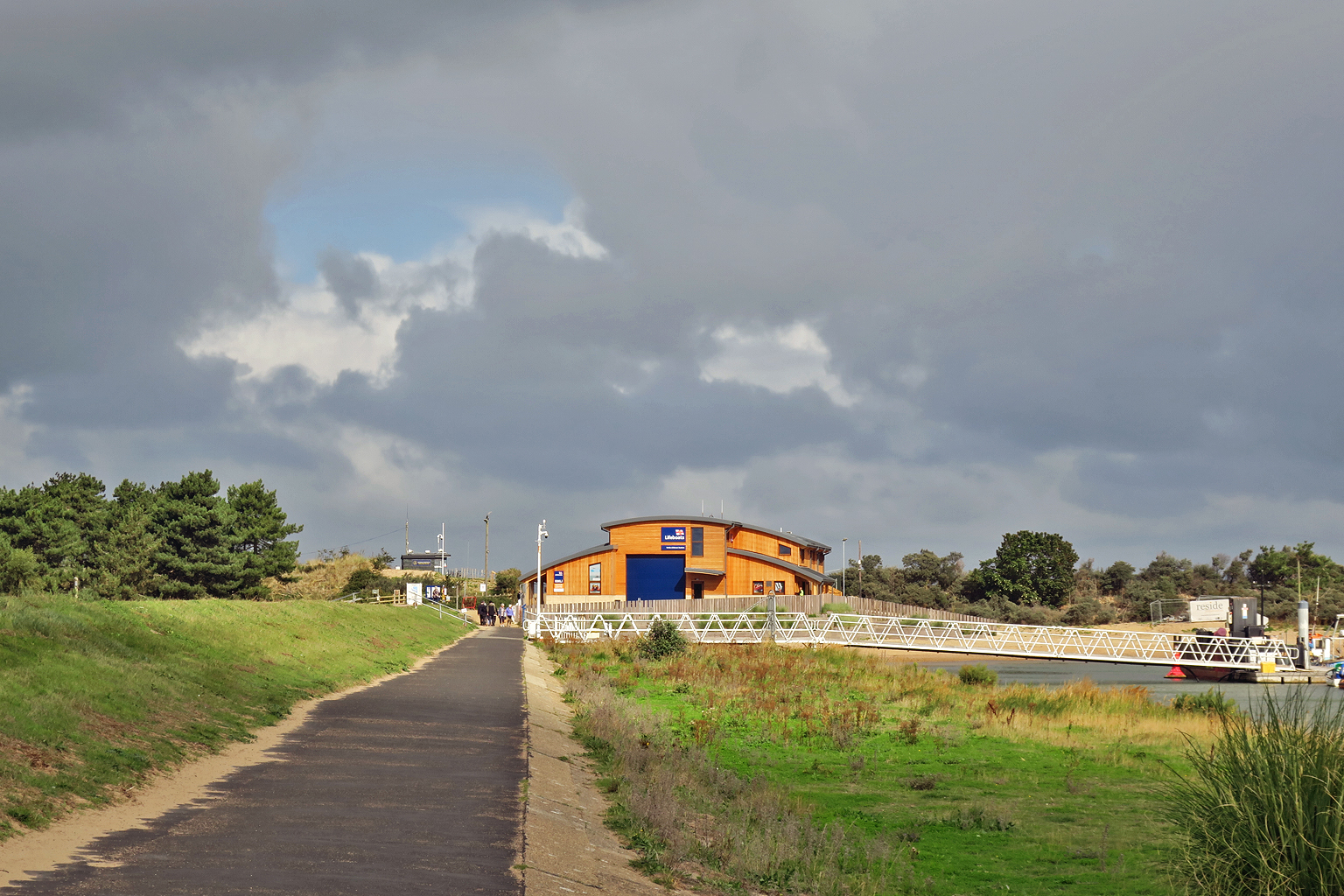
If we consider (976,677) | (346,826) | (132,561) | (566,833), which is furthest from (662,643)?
(346,826)

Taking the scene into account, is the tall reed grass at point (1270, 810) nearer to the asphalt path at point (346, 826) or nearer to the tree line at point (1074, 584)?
the asphalt path at point (346, 826)

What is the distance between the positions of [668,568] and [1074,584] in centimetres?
4795

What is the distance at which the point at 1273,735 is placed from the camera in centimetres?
906

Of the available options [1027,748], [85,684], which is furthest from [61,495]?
[1027,748]

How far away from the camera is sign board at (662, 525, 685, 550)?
83.3 metres

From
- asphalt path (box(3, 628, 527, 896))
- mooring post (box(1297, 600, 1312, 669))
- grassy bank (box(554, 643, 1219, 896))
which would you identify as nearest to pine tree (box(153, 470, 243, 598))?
grassy bank (box(554, 643, 1219, 896))

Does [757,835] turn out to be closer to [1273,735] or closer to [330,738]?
[1273,735]

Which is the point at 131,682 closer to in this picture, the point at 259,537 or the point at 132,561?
the point at 132,561

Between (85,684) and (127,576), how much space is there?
5045 cm

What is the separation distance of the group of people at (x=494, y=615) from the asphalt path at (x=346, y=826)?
2286 inches

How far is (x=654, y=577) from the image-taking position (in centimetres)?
8400

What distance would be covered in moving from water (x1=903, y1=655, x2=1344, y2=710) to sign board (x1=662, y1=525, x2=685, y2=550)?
77.9 ft

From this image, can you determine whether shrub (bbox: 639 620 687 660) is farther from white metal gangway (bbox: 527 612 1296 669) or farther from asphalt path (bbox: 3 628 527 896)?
asphalt path (bbox: 3 628 527 896)

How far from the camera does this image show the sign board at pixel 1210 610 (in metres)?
65.6
